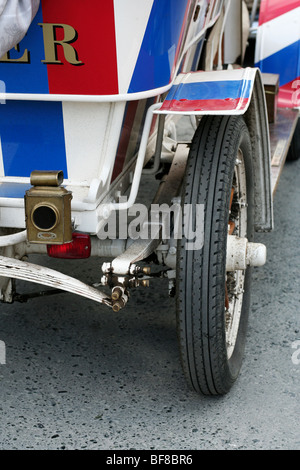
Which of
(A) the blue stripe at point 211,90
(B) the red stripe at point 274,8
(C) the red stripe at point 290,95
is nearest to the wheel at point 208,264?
(A) the blue stripe at point 211,90

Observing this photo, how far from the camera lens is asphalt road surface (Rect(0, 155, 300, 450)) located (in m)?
2.11

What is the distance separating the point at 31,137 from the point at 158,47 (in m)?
0.46

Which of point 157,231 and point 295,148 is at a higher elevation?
point 157,231

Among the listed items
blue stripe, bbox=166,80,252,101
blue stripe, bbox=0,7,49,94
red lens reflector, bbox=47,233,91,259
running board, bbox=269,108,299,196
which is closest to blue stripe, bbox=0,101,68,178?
blue stripe, bbox=0,7,49,94

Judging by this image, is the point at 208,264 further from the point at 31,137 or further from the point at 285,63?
the point at 285,63

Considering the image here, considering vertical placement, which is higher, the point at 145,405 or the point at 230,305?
the point at 230,305

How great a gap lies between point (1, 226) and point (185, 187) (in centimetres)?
57

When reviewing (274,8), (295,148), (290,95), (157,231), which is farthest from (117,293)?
(295,148)

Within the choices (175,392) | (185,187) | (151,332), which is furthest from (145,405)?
(185,187)

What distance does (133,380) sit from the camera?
239 cm

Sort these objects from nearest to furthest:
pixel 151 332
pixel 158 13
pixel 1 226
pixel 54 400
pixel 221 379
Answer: pixel 158 13 < pixel 1 226 < pixel 221 379 < pixel 54 400 < pixel 151 332
